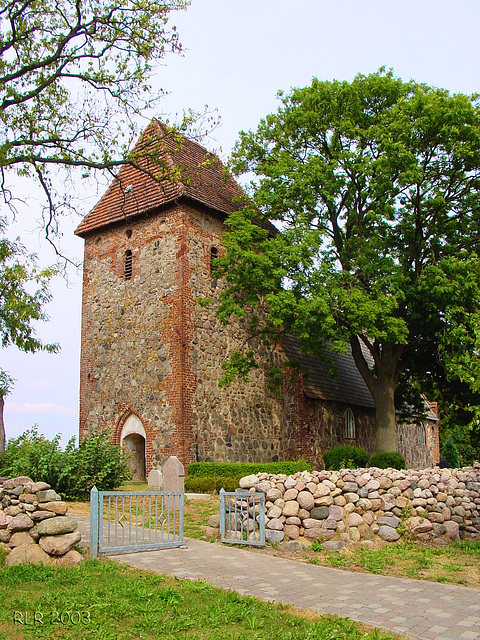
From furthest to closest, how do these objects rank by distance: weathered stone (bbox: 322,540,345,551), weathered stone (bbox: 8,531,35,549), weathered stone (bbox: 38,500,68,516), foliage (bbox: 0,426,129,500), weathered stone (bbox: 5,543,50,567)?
foliage (bbox: 0,426,129,500) < weathered stone (bbox: 322,540,345,551) < weathered stone (bbox: 38,500,68,516) < weathered stone (bbox: 8,531,35,549) < weathered stone (bbox: 5,543,50,567)

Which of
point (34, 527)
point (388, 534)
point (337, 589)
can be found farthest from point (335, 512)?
point (34, 527)

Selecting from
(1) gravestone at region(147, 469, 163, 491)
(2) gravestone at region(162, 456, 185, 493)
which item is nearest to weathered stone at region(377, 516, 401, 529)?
(2) gravestone at region(162, 456, 185, 493)

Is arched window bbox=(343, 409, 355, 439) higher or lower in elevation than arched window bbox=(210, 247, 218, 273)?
lower

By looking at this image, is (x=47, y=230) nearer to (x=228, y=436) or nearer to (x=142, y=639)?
(x=228, y=436)

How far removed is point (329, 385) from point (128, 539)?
16.7m

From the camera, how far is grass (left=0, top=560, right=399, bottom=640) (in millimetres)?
5777

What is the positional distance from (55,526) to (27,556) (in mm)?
531

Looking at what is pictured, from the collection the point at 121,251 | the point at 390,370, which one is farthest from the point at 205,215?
the point at 390,370

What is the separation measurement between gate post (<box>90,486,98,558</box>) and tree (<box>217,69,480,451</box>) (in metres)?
10.7

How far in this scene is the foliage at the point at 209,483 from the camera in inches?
680

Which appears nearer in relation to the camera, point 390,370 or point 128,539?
point 128,539

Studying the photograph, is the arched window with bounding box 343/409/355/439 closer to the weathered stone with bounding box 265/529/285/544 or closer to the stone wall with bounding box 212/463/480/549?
the stone wall with bounding box 212/463/480/549

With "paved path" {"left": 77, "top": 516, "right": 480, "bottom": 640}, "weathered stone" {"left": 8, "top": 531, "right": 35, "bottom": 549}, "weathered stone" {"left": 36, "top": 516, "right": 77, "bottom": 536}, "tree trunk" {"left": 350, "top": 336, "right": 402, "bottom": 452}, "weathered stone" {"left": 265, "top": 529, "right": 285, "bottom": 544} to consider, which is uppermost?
"tree trunk" {"left": 350, "top": 336, "right": 402, "bottom": 452}

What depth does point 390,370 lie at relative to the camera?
22719 mm
